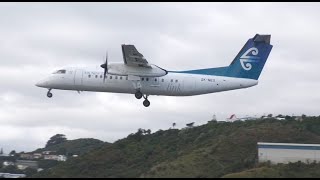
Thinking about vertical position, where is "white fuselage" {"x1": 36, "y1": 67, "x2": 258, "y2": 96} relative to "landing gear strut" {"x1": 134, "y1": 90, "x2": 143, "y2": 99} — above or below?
above

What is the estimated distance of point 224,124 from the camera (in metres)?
100

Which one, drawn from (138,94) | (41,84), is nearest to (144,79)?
(138,94)

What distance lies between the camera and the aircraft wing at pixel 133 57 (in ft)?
193

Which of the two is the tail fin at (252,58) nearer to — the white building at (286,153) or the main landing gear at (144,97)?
the main landing gear at (144,97)

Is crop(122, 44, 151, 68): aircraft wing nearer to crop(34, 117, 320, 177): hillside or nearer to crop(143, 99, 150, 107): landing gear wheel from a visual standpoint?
crop(143, 99, 150, 107): landing gear wheel

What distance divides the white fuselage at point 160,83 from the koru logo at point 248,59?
1647mm

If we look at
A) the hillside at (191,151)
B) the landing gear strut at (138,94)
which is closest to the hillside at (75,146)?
the hillside at (191,151)

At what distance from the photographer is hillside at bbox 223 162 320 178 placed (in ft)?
215

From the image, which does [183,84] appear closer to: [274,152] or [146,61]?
[146,61]

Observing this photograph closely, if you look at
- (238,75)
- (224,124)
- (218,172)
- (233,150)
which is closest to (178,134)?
(224,124)

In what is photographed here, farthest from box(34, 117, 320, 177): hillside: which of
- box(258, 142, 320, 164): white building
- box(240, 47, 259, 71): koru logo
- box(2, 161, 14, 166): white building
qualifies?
box(2, 161, 14, 166): white building

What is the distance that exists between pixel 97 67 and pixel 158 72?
5.60 m

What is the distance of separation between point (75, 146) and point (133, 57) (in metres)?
104

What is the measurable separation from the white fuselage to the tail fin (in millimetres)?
1083
